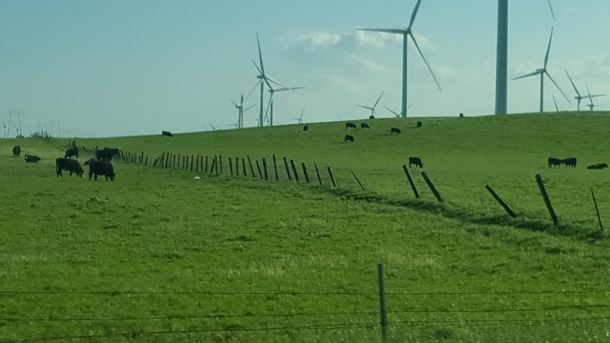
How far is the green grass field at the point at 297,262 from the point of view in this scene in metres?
10.8

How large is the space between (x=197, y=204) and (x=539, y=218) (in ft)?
36.4

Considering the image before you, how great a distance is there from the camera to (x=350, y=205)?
2497 centimetres

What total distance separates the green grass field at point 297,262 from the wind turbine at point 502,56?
49743 millimetres

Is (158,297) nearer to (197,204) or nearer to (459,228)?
(459,228)

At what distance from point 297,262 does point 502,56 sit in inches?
2856

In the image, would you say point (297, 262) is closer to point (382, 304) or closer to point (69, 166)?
point (382, 304)

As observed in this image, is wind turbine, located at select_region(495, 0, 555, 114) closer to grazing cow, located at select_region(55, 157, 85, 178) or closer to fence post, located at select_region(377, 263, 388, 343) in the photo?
grazing cow, located at select_region(55, 157, 85, 178)

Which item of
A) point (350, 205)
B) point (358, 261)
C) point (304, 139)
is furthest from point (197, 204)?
point (304, 139)

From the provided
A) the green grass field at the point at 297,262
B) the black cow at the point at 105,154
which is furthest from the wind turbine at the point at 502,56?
the green grass field at the point at 297,262

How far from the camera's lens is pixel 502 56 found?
8419cm

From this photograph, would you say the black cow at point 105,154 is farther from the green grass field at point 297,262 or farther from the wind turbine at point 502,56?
the wind turbine at point 502,56

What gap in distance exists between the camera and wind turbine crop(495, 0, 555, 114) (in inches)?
3228

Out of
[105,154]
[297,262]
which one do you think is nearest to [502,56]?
[105,154]

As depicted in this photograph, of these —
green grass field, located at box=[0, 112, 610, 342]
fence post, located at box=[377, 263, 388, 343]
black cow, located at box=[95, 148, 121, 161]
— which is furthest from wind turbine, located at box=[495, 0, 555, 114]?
fence post, located at box=[377, 263, 388, 343]
